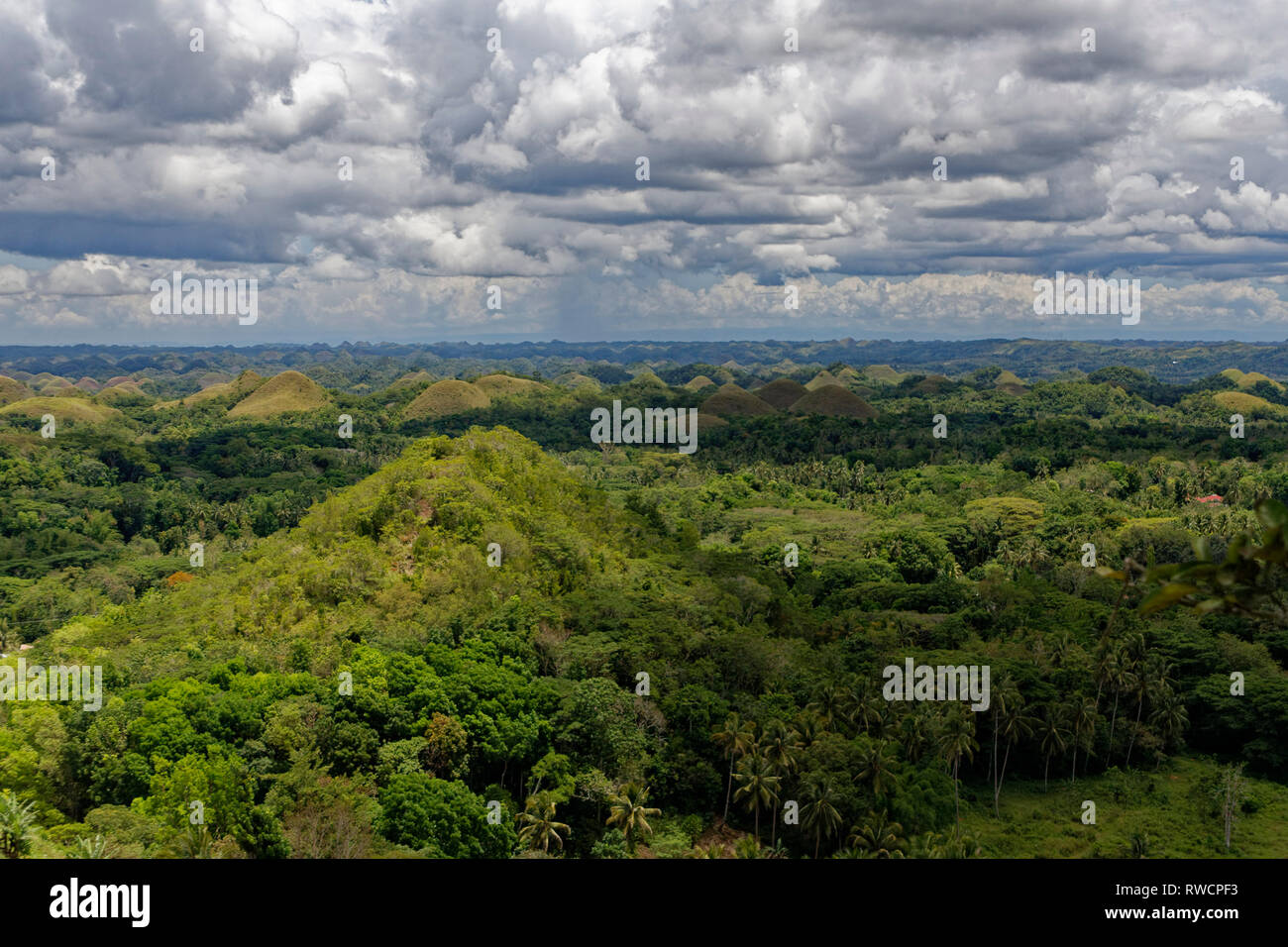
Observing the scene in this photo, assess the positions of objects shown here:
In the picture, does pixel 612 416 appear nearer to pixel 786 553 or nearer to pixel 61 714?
pixel 786 553

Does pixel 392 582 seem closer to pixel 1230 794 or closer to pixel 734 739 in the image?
pixel 734 739

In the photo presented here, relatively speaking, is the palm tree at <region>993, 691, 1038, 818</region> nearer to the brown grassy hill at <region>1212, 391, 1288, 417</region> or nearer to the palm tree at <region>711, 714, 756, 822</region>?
the palm tree at <region>711, 714, 756, 822</region>

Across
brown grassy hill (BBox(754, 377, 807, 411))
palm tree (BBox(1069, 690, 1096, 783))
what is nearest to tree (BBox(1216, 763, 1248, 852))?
palm tree (BBox(1069, 690, 1096, 783))

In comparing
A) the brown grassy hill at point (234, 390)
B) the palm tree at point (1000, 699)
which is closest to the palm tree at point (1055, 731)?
the palm tree at point (1000, 699)

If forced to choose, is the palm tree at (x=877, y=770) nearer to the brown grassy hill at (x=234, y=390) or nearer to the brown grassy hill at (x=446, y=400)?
the brown grassy hill at (x=446, y=400)

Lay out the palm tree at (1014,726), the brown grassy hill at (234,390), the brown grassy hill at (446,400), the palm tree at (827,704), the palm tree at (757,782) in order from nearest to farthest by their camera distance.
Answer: the palm tree at (757,782) < the palm tree at (827,704) < the palm tree at (1014,726) < the brown grassy hill at (446,400) < the brown grassy hill at (234,390)
